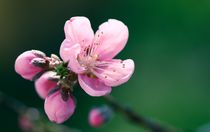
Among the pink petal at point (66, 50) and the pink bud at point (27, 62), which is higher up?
the pink petal at point (66, 50)

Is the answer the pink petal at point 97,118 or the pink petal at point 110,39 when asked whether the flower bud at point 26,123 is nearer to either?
the pink petal at point 97,118

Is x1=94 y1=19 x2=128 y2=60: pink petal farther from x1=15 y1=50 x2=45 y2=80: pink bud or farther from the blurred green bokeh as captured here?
the blurred green bokeh

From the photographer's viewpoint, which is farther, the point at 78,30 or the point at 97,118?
the point at 97,118

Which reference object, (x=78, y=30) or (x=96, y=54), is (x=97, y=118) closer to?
(x=96, y=54)

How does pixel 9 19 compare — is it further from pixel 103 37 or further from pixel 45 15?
pixel 103 37

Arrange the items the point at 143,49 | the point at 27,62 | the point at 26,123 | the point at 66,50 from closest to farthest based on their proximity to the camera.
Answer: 1. the point at 66,50
2. the point at 27,62
3. the point at 26,123
4. the point at 143,49

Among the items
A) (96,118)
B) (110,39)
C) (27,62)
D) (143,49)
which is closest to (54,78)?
(27,62)

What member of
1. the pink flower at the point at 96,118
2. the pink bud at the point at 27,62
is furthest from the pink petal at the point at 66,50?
the pink flower at the point at 96,118
